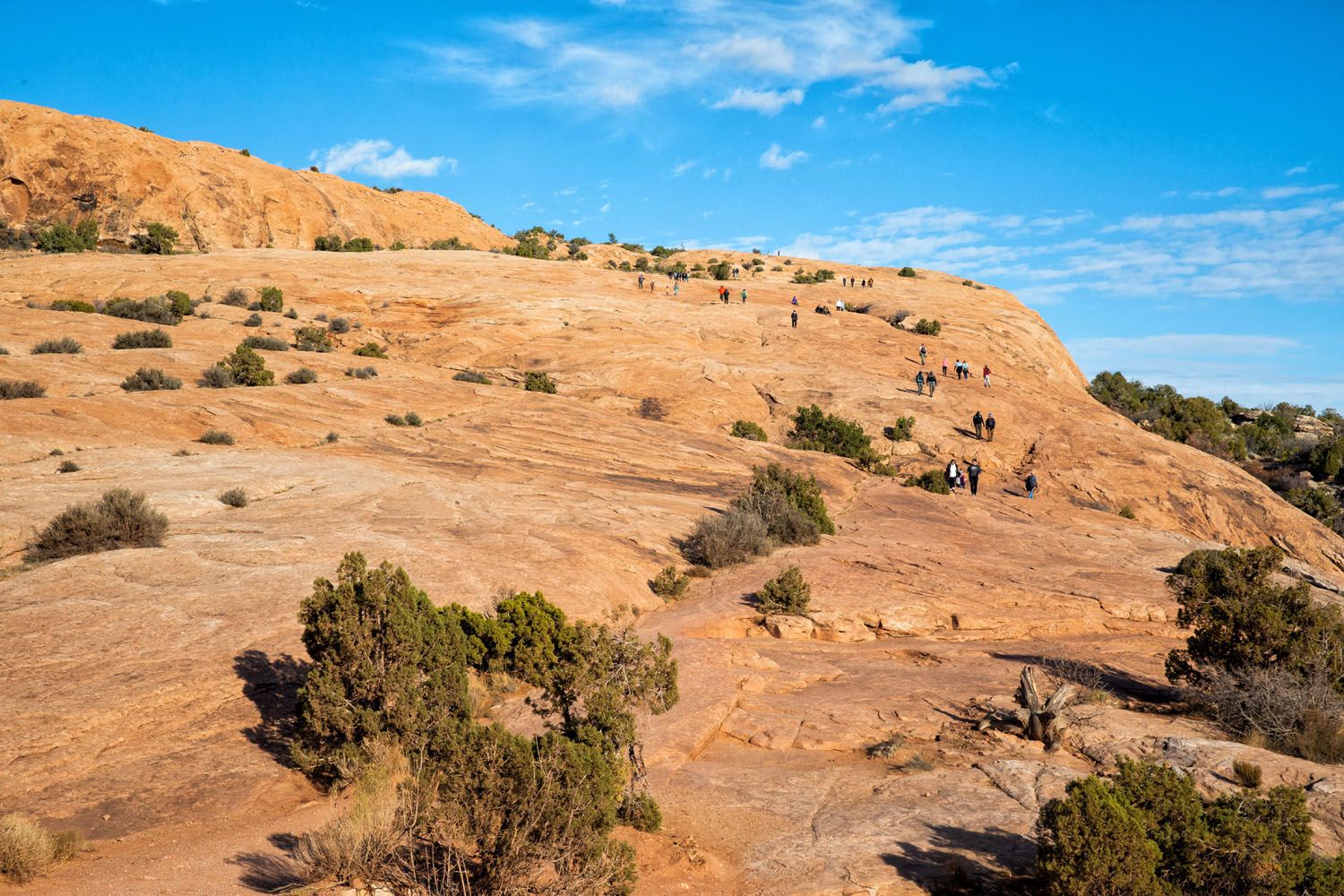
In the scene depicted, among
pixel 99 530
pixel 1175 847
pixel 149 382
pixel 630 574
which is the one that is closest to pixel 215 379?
pixel 149 382

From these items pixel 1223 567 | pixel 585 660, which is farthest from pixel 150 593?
pixel 1223 567

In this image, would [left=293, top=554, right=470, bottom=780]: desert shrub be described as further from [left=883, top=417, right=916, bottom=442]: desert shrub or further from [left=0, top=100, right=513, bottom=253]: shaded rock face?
[left=0, top=100, right=513, bottom=253]: shaded rock face

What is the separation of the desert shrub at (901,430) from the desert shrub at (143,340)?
90.8 ft

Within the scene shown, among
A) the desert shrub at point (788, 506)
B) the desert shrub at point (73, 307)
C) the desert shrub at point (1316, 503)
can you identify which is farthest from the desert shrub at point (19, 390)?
the desert shrub at point (1316, 503)

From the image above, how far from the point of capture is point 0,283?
126 ft

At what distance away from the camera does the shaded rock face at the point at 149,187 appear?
52094 mm

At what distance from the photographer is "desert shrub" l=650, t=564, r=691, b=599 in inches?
636

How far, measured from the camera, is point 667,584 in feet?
53.1

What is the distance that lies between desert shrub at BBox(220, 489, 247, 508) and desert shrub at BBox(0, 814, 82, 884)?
9780mm

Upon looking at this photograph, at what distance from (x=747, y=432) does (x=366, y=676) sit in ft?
84.0

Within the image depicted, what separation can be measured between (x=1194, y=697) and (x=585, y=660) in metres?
9.35

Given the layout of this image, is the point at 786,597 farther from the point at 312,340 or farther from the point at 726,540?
the point at 312,340

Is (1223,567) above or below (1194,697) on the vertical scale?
above

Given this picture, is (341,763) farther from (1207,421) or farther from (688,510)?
(1207,421)
